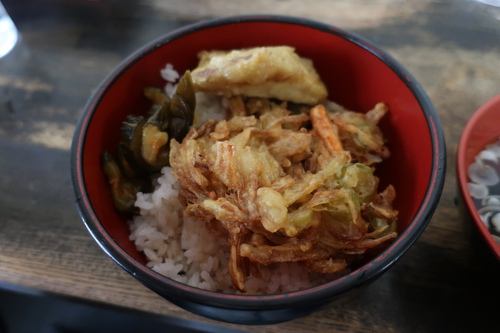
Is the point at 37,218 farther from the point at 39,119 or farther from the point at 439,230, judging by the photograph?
the point at 439,230

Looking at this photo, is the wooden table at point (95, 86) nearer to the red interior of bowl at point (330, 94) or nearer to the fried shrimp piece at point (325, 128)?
the red interior of bowl at point (330, 94)

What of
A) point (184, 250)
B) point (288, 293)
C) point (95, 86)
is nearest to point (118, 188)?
point (184, 250)

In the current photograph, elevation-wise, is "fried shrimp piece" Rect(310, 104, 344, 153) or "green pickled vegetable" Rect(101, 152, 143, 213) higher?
"fried shrimp piece" Rect(310, 104, 344, 153)

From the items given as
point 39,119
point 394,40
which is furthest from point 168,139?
point 394,40

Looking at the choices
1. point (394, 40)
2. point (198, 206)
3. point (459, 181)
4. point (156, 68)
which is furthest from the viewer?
point (394, 40)

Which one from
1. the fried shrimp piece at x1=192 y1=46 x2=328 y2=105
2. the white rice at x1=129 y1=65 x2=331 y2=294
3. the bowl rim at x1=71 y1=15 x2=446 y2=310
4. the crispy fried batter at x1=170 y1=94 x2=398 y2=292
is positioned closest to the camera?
the bowl rim at x1=71 y1=15 x2=446 y2=310

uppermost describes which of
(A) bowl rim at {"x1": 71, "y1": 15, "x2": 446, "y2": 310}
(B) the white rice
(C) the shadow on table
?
(A) bowl rim at {"x1": 71, "y1": 15, "x2": 446, "y2": 310}

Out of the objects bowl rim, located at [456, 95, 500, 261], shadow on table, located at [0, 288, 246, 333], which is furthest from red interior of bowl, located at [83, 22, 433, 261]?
shadow on table, located at [0, 288, 246, 333]

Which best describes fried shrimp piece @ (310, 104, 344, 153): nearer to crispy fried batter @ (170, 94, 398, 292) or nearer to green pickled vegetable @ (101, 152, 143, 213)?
crispy fried batter @ (170, 94, 398, 292)
